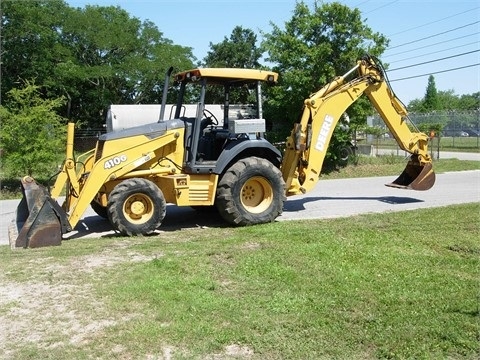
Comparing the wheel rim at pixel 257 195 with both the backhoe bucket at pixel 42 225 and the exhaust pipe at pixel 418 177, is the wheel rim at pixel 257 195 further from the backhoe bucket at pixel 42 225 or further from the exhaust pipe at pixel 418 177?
the exhaust pipe at pixel 418 177

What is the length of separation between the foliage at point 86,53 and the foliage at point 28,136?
18763 mm

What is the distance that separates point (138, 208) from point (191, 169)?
43.9 inches

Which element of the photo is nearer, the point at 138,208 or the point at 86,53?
the point at 138,208

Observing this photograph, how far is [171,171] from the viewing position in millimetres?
8812

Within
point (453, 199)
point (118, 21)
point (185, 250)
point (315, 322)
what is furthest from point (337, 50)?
point (118, 21)

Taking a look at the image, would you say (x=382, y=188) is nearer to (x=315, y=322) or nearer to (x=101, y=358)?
(x=315, y=322)

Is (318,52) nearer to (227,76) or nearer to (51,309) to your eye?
(227,76)

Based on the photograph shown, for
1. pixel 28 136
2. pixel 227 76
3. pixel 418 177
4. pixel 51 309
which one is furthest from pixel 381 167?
pixel 51 309

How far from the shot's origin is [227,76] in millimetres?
8984

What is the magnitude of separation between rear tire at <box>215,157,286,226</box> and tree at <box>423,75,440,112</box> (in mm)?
71838

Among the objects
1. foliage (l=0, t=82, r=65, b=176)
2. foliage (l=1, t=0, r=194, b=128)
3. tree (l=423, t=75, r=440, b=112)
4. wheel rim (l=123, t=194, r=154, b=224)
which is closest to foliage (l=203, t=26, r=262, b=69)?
foliage (l=1, t=0, r=194, b=128)

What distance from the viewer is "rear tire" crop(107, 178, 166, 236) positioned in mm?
8102

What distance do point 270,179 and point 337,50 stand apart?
11390 millimetres

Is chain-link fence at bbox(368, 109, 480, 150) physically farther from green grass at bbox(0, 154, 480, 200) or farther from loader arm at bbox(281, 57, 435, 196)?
loader arm at bbox(281, 57, 435, 196)
